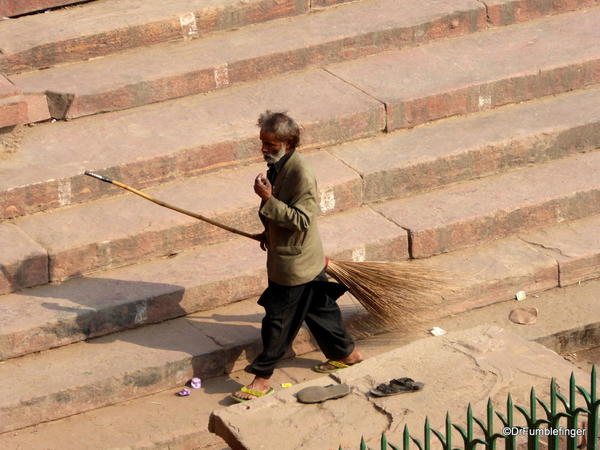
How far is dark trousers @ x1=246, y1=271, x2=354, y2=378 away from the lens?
6.55m

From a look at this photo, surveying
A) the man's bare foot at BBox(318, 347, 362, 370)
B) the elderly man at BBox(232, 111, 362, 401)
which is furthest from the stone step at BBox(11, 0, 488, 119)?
the man's bare foot at BBox(318, 347, 362, 370)

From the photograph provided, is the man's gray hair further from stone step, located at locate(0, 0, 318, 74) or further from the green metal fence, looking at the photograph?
stone step, located at locate(0, 0, 318, 74)

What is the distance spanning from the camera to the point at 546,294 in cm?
772

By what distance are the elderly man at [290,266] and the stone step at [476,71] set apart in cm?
212

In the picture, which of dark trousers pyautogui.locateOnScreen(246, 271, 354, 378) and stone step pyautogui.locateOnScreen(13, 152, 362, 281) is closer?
dark trousers pyautogui.locateOnScreen(246, 271, 354, 378)

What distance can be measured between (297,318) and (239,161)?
1671mm

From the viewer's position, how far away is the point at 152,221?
24.3 ft

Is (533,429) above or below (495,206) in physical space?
above

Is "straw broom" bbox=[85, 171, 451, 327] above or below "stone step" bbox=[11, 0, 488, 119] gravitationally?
below

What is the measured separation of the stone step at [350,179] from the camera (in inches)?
286

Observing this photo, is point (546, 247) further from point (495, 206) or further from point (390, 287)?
point (390, 287)

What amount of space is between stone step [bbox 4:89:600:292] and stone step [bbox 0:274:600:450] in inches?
38.0

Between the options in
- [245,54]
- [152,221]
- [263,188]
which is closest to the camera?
[263,188]

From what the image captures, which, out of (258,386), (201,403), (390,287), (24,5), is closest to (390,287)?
(390,287)
